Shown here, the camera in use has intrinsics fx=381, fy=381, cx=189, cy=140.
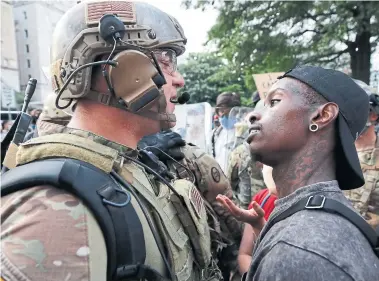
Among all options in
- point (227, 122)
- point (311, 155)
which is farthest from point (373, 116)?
point (227, 122)

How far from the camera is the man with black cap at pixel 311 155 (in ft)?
4.25

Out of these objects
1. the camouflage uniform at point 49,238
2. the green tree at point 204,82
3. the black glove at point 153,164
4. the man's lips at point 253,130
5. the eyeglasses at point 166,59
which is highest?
the eyeglasses at point 166,59

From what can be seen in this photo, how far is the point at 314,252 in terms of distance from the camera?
1191 millimetres

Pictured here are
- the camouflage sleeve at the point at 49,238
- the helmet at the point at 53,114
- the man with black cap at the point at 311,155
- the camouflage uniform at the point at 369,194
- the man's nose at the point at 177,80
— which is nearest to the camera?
the camouflage sleeve at the point at 49,238

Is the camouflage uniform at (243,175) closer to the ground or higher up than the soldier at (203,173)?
closer to the ground

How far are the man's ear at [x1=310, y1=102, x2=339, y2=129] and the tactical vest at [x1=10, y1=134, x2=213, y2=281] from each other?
66 centimetres

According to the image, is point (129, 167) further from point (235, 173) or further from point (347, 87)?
point (235, 173)

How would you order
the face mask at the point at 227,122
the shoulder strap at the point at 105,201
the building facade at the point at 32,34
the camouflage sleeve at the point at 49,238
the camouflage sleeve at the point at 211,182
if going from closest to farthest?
the camouflage sleeve at the point at 49,238 < the shoulder strap at the point at 105,201 < the camouflage sleeve at the point at 211,182 < the face mask at the point at 227,122 < the building facade at the point at 32,34

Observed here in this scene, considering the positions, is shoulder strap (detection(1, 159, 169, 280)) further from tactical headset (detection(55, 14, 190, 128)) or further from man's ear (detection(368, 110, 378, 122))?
man's ear (detection(368, 110, 378, 122))

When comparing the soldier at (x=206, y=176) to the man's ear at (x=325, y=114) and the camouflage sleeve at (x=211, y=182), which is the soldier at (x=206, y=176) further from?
the man's ear at (x=325, y=114)

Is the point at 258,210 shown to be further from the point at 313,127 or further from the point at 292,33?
the point at 292,33

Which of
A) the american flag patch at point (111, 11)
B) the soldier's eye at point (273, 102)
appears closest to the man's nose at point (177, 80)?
the american flag patch at point (111, 11)

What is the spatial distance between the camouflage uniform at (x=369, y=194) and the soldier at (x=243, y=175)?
997 millimetres

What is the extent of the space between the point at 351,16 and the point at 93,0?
1126 cm
